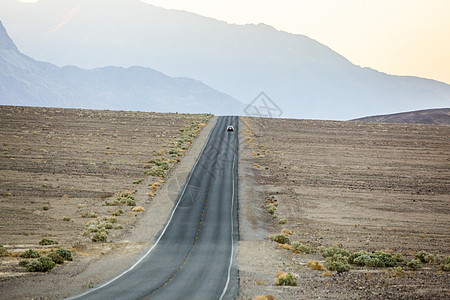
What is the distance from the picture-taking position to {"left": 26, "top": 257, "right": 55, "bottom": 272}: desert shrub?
22677mm

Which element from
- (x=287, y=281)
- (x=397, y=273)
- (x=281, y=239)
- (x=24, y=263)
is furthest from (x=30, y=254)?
(x=397, y=273)

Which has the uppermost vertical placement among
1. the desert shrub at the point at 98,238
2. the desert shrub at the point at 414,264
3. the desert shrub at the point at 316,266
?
the desert shrub at the point at 98,238

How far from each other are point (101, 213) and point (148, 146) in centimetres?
3757

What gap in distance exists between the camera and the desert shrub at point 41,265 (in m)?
22.7

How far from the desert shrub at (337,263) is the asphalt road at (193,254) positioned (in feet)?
17.9

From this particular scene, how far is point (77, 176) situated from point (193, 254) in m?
27.0

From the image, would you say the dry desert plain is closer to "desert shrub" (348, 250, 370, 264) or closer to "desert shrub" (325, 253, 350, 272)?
"desert shrub" (325, 253, 350, 272)

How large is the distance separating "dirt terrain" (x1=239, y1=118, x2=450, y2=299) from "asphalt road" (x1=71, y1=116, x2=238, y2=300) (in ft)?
3.73

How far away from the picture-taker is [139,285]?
2225 cm

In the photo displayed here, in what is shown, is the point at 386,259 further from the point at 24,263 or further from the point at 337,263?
the point at 24,263

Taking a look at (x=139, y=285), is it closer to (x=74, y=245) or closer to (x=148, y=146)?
(x=74, y=245)

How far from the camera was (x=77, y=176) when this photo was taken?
167 feet

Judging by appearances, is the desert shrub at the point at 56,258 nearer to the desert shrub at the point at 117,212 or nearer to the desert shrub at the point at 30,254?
the desert shrub at the point at 30,254

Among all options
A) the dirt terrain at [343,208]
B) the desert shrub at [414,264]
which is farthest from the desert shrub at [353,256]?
the desert shrub at [414,264]
